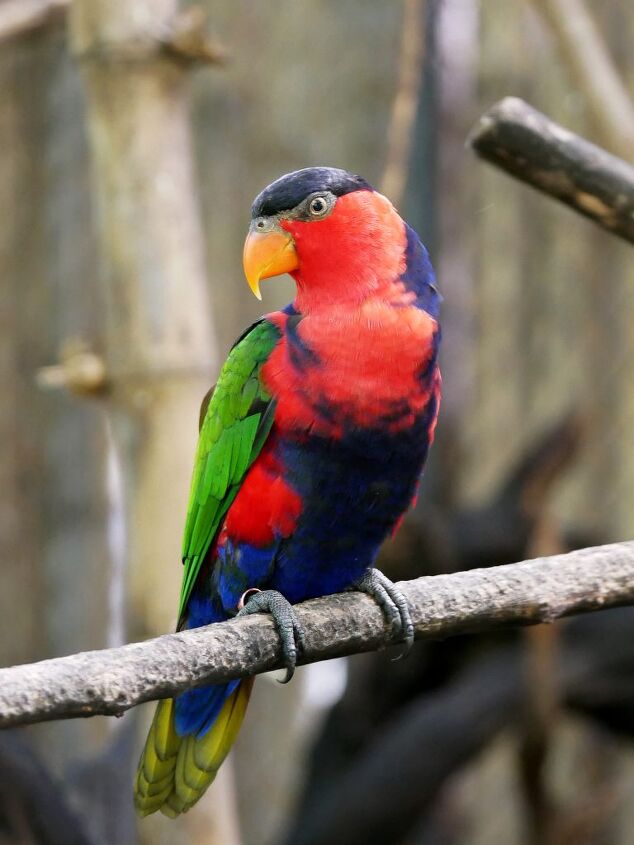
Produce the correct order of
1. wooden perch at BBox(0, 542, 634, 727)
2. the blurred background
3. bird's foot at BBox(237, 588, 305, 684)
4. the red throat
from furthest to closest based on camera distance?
1. the blurred background
2. the red throat
3. bird's foot at BBox(237, 588, 305, 684)
4. wooden perch at BBox(0, 542, 634, 727)

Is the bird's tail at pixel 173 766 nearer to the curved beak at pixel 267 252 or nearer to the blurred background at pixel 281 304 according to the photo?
the blurred background at pixel 281 304

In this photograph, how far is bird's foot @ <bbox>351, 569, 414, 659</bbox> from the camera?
→ 1.32 meters

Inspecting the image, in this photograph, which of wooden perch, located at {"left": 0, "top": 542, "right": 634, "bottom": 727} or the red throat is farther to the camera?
the red throat

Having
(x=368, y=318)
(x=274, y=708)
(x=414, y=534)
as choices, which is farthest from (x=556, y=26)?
(x=274, y=708)

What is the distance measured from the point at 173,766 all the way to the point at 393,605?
1.16 feet

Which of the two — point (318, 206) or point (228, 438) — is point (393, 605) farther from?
point (318, 206)

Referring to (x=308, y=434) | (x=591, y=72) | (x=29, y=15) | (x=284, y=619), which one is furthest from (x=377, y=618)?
(x=29, y=15)

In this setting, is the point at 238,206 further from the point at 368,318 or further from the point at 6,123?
the point at 368,318

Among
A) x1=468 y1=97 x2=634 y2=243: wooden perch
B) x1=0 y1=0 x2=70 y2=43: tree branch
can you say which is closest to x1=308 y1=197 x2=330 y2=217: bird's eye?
x1=468 y1=97 x2=634 y2=243: wooden perch

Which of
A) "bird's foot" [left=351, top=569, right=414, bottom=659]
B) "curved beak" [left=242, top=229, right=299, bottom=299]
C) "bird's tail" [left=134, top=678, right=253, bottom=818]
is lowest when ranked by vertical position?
"bird's tail" [left=134, top=678, right=253, bottom=818]

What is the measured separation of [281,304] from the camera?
2.84 meters

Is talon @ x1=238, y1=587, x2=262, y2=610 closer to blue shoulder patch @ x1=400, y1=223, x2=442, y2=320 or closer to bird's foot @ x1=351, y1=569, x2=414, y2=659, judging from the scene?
bird's foot @ x1=351, y1=569, x2=414, y2=659

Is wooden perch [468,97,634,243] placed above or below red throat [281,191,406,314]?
above

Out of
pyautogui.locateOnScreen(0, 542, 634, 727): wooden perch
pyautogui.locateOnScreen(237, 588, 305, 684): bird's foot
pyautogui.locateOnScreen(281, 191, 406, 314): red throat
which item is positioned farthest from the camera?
pyautogui.locateOnScreen(281, 191, 406, 314): red throat
